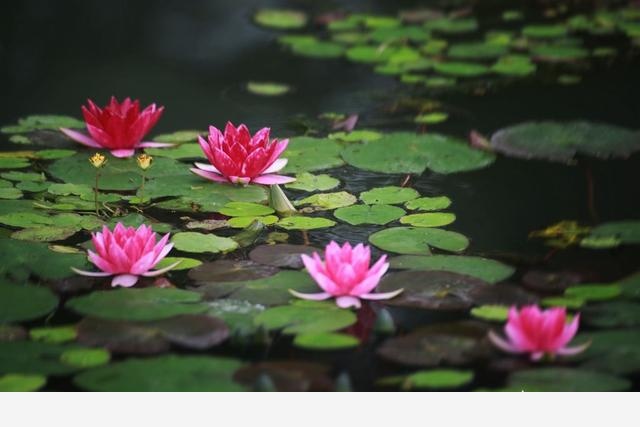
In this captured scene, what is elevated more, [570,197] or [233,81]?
[233,81]

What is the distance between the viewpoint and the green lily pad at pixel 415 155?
287 cm

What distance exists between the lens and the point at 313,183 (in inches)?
107

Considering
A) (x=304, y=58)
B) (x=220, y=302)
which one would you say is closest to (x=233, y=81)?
(x=304, y=58)

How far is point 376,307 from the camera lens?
2.06 m

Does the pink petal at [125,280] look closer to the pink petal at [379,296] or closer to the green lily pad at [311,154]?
the pink petal at [379,296]

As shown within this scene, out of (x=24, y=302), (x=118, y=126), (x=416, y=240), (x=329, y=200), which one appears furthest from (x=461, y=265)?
(x=118, y=126)

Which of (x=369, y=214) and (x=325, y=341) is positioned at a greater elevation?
(x=369, y=214)

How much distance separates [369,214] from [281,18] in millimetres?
2332

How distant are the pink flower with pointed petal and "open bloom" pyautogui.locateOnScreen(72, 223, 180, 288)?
2.38 feet

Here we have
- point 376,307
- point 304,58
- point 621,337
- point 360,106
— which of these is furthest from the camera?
point 304,58

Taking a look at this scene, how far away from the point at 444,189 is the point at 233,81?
52.5 inches

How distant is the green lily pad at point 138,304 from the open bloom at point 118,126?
0.88m

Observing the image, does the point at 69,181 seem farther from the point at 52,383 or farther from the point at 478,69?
the point at 478,69

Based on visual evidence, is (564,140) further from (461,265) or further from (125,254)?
(125,254)
